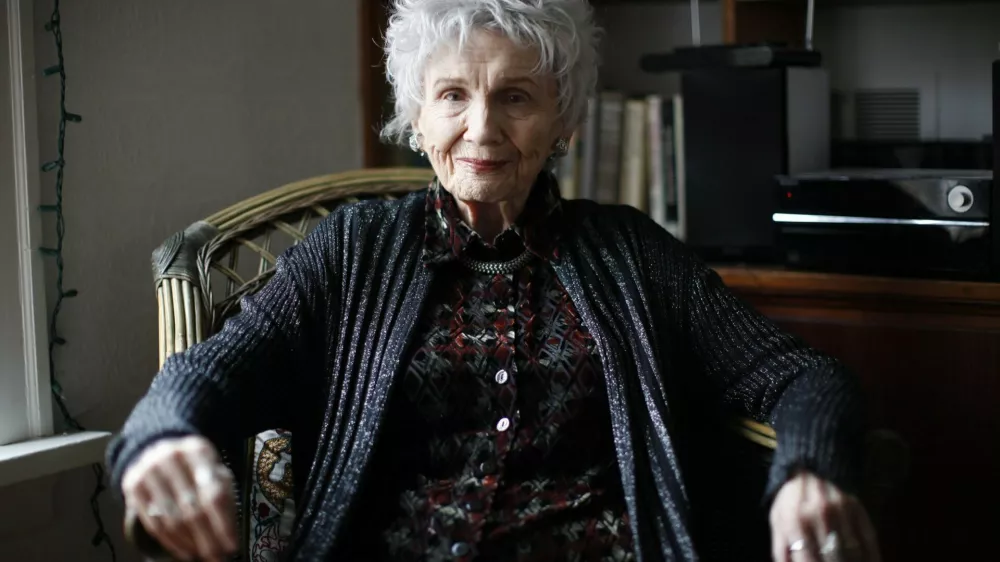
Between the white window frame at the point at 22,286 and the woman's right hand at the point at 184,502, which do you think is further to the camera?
the white window frame at the point at 22,286

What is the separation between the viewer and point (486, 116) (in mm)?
1451

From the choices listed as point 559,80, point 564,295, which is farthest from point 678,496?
point 559,80

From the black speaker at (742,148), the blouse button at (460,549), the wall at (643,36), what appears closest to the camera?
the blouse button at (460,549)

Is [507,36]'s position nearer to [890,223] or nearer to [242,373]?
[242,373]

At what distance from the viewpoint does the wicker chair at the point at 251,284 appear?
1.53 meters

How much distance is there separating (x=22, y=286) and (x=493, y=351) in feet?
2.24

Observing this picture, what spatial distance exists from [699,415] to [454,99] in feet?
1.67

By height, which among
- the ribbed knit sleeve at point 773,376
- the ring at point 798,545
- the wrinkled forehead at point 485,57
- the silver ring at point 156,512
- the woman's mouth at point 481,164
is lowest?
the ring at point 798,545

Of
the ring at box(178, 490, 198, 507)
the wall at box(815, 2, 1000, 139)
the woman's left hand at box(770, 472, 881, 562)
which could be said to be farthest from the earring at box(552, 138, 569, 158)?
the wall at box(815, 2, 1000, 139)

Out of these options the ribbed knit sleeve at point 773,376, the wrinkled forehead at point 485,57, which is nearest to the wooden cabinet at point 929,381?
the ribbed knit sleeve at point 773,376

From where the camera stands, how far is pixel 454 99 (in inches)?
58.4

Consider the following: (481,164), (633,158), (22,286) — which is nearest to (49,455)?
(22,286)

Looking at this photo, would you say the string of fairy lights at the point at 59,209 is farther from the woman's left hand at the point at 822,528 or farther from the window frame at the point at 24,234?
the woman's left hand at the point at 822,528

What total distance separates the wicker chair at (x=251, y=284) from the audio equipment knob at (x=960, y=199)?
0.52m
